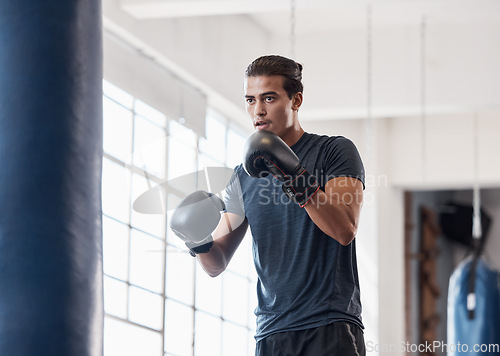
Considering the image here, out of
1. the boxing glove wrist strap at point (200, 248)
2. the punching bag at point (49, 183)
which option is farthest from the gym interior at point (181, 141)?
the boxing glove wrist strap at point (200, 248)

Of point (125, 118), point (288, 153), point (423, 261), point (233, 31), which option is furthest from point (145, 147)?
point (423, 261)

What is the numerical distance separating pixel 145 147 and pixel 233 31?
1.38 metres

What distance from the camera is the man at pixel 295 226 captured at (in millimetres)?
2281

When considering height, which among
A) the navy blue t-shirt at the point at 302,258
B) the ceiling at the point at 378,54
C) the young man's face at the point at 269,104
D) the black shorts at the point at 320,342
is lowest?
the black shorts at the point at 320,342

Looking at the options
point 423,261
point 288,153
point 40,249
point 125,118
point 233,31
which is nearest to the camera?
point 288,153

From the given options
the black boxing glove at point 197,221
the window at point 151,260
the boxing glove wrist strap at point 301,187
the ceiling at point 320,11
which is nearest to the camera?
the boxing glove wrist strap at point 301,187

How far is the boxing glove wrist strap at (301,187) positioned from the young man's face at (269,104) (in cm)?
24

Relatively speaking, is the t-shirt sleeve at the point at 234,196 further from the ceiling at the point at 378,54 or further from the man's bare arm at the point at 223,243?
the ceiling at the point at 378,54

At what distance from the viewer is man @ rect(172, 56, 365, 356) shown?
2.28 m

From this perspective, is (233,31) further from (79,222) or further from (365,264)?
(79,222)

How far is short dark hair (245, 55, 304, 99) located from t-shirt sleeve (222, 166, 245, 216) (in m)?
0.28

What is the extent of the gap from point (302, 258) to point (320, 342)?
0.72 feet

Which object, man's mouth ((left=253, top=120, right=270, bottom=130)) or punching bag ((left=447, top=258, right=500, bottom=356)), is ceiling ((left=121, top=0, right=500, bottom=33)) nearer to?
punching bag ((left=447, top=258, right=500, bottom=356))

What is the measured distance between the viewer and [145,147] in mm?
4840
